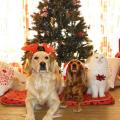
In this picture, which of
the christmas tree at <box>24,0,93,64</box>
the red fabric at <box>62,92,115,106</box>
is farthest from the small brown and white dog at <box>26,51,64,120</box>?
the christmas tree at <box>24,0,93,64</box>

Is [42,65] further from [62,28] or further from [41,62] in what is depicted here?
[62,28]

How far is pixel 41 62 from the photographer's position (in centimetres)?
253

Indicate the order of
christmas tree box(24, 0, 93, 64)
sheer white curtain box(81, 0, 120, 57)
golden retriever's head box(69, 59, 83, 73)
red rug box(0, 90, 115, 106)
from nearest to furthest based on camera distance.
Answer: golden retriever's head box(69, 59, 83, 73), red rug box(0, 90, 115, 106), christmas tree box(24, 0, 93, 64), sheer white curtain box(81, 0, 120, 57)

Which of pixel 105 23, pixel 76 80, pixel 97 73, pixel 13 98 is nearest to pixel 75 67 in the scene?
pixel 76 80

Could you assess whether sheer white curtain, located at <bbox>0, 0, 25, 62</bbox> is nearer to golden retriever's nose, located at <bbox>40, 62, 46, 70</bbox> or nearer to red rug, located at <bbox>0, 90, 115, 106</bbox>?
red rug, located at <bbox>0, 90, 115, 106</bbox>

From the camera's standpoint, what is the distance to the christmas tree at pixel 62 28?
138 inches

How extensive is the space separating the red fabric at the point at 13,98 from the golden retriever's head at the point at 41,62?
0.50 metres

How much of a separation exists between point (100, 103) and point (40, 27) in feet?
3.78

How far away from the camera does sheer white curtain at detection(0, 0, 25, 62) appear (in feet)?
15.3

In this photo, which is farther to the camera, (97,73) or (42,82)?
(97,73)

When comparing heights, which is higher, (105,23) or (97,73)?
(105,23)

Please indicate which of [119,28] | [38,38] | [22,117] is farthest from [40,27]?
[119,28]

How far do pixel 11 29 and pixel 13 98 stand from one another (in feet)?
6.21

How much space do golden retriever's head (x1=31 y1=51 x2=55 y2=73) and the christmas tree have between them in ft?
3.19
